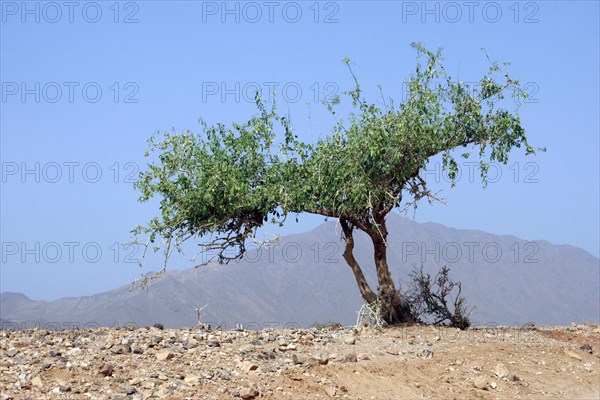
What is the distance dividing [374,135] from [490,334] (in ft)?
16.7

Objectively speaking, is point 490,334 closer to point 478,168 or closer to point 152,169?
point 478,168

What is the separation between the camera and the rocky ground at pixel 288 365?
12.1 m

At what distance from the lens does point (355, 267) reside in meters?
18.9

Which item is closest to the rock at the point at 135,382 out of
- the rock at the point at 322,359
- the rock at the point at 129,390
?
the rock at the point at 129,390

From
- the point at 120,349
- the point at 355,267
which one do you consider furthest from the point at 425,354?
the point at 120,349

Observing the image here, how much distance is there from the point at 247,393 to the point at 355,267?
7403 mm

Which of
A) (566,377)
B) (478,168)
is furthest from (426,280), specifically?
(566,377)

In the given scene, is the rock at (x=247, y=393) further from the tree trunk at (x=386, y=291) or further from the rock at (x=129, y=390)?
the tree trunk at (x=386, y=291)

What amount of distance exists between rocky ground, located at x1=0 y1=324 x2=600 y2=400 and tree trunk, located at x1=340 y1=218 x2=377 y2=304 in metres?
1.34

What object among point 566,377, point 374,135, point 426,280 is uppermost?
point 374,135

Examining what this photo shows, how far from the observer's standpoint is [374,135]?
1727 cm

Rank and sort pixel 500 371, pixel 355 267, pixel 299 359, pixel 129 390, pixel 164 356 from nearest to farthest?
pixel 129 390 → pixel 164 356 → pixel 299 359 → pixel 500 371 → pixel 355 267

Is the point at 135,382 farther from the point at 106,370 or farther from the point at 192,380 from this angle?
the point at 192,380

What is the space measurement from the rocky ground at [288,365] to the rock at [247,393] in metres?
0.01
